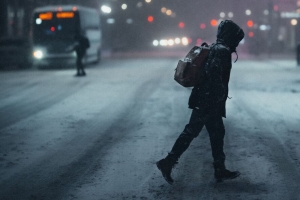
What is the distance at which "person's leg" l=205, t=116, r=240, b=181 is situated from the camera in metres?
6.54

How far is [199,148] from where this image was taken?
8711 millimetres

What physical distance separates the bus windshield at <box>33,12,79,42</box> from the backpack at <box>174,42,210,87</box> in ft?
78.8

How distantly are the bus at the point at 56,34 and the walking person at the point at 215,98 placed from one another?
23.0m

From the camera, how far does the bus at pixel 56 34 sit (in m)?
29.2

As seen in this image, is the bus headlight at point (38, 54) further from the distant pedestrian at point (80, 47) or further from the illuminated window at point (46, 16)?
the distant pedestrian at point (80, 47)

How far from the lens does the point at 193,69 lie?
641cm

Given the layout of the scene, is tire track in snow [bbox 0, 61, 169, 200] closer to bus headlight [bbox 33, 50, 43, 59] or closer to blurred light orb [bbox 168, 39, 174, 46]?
bus headlight [bbox 33, 50, 43, 59]

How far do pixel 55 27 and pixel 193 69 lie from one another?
2455 cm

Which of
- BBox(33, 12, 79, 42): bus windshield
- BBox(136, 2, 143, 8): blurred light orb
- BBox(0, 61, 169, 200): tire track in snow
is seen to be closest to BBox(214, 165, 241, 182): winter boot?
BBox(0, 61, 169, 200): tire track in snow

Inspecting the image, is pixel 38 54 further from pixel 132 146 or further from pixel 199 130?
pixel 199 130

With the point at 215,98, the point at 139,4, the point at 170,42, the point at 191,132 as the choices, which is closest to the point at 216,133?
the point at 191,132

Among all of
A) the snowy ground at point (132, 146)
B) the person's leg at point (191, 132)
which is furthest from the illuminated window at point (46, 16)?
the person's leg at point (191, 132)

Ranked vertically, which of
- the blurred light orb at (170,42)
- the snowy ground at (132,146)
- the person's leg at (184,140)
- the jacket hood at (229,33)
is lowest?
the blurred light orb at (170,42)

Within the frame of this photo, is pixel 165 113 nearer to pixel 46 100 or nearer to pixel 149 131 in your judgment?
pixel 149 131
